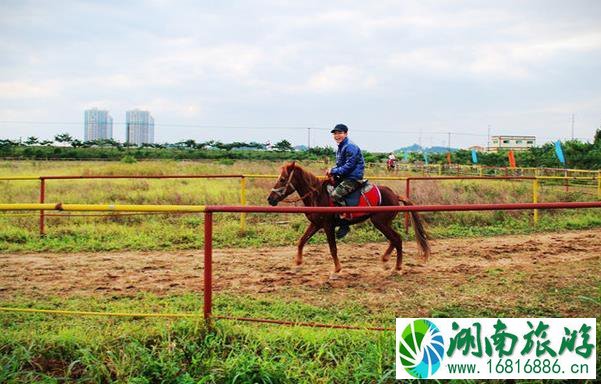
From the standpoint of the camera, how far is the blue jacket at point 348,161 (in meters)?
6.85

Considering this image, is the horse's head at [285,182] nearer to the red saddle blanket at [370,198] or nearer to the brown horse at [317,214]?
the brown horse at [317,214]

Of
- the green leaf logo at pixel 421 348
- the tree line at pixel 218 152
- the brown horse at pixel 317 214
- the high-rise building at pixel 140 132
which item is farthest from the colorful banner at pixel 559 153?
the high-rise building at pixel 140 132

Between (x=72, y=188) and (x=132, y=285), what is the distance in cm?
969

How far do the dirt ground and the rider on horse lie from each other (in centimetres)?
101

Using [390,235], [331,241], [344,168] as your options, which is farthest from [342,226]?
[344,168]

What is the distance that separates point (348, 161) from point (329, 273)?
1670mm

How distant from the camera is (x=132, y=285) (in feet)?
20.0

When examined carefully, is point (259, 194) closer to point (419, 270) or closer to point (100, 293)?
point (419, 270)

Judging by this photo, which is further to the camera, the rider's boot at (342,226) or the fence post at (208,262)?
the rider's boot at (342,226)

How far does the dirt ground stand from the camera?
5.88m

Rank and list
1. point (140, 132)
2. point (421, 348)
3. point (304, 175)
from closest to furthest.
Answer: point (421, 348) < point (304, 175) < point (140, 132)

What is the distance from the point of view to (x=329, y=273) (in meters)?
6.83

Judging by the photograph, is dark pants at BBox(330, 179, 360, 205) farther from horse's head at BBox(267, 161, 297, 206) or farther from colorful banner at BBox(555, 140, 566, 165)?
colorful banner at BBox(555, 140, 566, 165)

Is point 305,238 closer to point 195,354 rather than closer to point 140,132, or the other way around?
point 195,354
